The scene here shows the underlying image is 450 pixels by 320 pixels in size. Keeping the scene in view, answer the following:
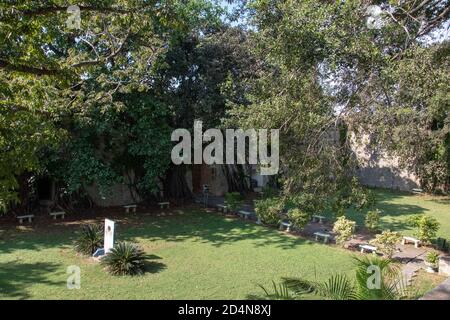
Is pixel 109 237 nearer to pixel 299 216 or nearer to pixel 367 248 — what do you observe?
pixel 299 216

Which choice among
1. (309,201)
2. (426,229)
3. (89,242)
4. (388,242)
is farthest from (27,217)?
(426,229)

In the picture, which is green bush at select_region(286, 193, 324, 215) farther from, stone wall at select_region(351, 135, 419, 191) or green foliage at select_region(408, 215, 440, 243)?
stone wall at select_region(351, 135, 419, 191)

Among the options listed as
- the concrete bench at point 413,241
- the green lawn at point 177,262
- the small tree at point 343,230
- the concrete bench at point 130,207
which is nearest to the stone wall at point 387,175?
the concrete bench at point 413,241

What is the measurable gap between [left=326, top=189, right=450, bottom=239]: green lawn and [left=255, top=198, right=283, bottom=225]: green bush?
3.26 metres

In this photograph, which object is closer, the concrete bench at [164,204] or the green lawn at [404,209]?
the green lawn at [404,209]

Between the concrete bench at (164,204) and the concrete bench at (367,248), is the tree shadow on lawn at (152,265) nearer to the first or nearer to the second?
the concrete bench at (367,248)

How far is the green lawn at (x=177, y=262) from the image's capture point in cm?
678

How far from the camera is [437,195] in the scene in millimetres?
19047

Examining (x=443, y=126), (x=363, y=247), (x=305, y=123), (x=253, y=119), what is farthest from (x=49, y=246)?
(x=443, y=126)

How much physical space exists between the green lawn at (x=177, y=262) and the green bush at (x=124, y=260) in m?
0.22

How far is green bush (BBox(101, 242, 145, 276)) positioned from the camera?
7.60 metres

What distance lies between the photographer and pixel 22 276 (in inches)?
292

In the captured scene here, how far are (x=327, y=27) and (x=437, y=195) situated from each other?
1501cm

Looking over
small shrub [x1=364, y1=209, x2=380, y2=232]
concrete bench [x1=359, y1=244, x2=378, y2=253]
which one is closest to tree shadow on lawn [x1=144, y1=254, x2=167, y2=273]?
concrete bench [x1=359, y1=244, x2=378, y2=253]
